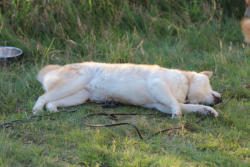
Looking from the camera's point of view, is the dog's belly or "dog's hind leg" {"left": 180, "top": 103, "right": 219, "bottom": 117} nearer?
"dog's hind leg" {"left": 180, "top": 103, "right": 219, "bottom": 117}

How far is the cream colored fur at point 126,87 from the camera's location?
474 cm

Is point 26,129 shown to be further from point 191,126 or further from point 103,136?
point 191,126

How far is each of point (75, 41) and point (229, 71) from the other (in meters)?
2.41

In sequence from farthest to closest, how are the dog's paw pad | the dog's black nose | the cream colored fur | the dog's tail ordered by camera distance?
the dog's tail < the dog's black nose < the cream colored fur < the dog's paw pad

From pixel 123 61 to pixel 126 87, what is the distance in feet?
4.69

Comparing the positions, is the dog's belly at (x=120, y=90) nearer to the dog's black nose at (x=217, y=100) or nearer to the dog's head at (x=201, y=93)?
the dog's head at (x=201, y=93)

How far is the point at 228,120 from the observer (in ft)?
14.6

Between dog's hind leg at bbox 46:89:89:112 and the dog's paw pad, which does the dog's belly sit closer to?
dog's hind leg at bbox 46:89:89:112

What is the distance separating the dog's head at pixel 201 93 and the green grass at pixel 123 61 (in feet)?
0.50

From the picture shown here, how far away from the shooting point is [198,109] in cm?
465

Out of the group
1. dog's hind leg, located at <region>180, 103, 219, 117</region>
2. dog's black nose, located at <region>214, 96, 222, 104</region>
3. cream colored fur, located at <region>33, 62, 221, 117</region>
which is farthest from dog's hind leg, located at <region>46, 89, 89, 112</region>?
dog's black nose, located at <region>214, 96, 222, 104</region>

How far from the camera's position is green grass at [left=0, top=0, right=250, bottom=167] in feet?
12.0

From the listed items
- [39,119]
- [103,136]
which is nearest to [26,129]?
[39,119]

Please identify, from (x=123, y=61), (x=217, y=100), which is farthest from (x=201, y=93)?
(x=123, y=61)
